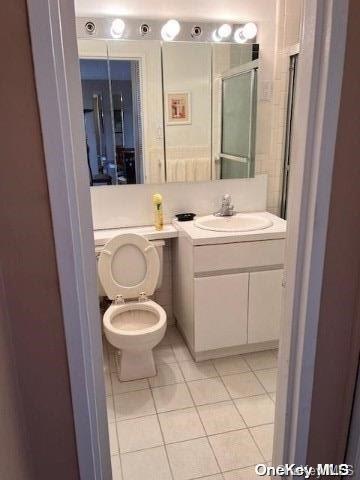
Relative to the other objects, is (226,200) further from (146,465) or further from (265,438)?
(146,465)

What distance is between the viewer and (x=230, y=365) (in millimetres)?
2256

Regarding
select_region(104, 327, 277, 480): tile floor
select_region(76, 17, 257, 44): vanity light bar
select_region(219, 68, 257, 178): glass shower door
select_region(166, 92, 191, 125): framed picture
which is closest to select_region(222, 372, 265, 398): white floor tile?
select_region(104, 327, 277, 480): tile floor

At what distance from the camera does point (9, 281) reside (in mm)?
964

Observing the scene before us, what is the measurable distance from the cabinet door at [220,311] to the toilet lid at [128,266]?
1.01ft

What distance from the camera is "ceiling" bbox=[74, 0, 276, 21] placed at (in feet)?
6.57

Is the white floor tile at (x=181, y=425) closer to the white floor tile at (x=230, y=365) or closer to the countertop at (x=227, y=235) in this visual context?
the white floor tile at (x=230, y=365)

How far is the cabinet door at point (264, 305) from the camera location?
2.16m

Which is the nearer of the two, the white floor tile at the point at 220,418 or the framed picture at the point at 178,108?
the white floor tile at the point at 220,418

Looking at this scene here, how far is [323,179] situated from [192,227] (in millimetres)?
1192

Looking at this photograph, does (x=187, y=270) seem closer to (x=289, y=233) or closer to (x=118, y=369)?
(x=118, y=369)

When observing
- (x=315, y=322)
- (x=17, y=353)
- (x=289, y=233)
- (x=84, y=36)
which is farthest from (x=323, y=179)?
(x=84, y=36)

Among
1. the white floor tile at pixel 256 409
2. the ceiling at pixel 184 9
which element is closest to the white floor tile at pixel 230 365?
the white floor tile at pixel 256 409

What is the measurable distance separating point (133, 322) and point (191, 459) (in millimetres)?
820

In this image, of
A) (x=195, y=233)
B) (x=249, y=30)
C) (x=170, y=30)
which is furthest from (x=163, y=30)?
(x=195, y=233)
